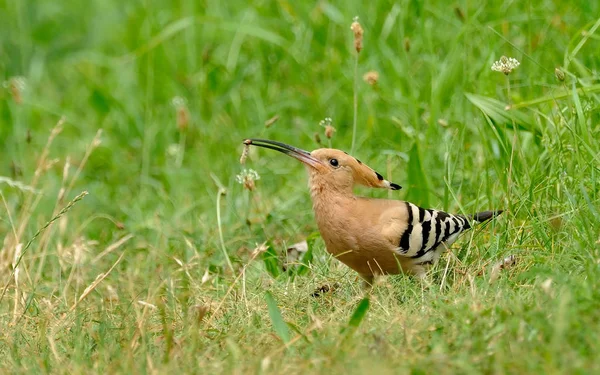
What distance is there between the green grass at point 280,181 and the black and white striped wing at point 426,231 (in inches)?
3.5

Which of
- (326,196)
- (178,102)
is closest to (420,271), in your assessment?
(326,196)

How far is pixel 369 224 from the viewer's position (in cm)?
374

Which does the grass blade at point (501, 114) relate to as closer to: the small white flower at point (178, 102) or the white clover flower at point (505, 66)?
the white clover flower at point (505, 66)

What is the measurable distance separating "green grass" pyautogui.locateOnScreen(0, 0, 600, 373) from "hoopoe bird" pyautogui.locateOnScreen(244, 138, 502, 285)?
0.08 meters

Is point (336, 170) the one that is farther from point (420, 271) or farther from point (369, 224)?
point (420, 271)

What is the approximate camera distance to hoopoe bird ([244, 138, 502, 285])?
Result: 12.2 feet

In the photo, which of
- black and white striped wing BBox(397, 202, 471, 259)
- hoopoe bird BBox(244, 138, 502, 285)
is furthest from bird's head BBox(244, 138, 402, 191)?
black and white striped wing BBox(397, 202, 471, 259)

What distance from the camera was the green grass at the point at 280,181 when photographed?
2.99 metres

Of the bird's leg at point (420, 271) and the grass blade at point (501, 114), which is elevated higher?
the grass blade at point (501, 114)

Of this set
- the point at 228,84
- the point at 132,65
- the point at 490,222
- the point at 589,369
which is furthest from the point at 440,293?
the point at 132,65

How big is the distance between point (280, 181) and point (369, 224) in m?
1.75

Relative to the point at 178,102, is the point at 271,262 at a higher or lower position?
lower

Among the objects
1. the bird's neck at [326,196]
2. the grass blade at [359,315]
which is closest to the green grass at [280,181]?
the grass blade at [359,315]

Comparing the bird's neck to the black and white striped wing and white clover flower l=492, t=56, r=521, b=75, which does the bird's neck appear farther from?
white clover flower l=492, t=56, r=521, b=75
